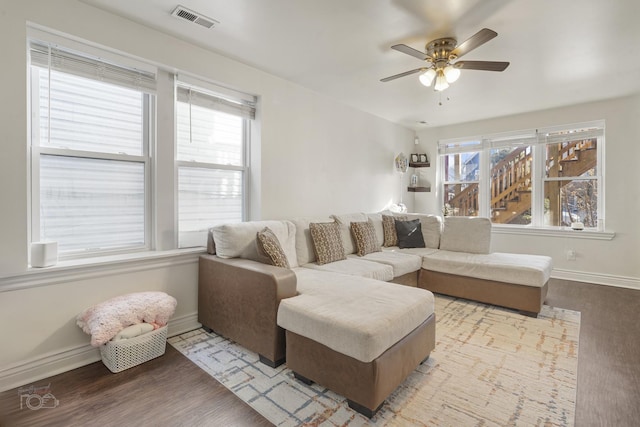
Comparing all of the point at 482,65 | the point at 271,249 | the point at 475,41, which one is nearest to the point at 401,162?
the point at 482,65

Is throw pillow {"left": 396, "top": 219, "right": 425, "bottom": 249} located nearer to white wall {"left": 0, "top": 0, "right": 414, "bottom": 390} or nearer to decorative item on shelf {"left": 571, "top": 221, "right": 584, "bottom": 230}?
white wall {"left": 0, "top": 0, "right": 414, "bottom": 390}

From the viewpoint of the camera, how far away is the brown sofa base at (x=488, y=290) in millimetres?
3068

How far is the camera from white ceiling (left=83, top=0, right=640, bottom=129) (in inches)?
83.8

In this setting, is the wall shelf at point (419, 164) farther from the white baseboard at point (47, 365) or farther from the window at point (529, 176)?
the white baseboard at point (47, 365)

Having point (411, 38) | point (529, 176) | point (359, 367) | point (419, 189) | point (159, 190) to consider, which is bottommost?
point (359, 367)

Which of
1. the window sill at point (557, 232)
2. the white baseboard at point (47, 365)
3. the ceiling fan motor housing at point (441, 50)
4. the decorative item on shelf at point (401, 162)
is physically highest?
the ceiling fan motor housing at point (441, 50)

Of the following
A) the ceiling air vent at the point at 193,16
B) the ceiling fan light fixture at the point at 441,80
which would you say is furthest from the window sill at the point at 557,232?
the ceiling air vent at the point at 193,16

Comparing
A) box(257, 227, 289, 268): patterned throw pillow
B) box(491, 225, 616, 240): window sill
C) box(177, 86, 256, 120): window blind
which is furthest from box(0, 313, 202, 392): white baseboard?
box(491, 225, 616, 240): window sill

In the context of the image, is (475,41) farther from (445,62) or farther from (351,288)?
Result: (351,288)

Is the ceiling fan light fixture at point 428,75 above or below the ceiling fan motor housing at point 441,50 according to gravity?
below

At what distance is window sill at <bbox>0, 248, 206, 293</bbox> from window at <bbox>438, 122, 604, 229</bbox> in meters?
4.71

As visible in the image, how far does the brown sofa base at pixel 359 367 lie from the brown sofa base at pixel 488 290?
1.70m

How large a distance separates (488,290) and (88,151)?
A: 3.94m

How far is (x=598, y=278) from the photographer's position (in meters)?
4.27
